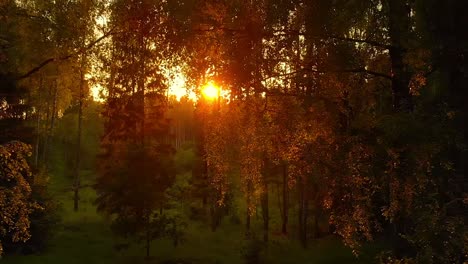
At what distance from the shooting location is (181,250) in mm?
25672

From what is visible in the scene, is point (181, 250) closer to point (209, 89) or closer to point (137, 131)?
point (137, 131)

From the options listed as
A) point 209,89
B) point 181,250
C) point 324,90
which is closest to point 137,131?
point 181,250

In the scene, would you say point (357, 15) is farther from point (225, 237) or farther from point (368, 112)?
point (225, 237)

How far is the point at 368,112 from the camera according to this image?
40.6ft

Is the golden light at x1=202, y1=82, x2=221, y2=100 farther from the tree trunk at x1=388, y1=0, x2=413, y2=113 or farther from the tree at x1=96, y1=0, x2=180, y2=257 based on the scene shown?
the tree trunk at x1=388, y1=0, x2=413, y2=113

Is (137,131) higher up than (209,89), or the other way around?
(137,131)

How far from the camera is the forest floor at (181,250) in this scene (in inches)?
898

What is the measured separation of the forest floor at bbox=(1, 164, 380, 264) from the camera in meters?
22.8

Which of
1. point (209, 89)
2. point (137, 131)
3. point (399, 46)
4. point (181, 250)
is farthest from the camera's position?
point (137, 131)

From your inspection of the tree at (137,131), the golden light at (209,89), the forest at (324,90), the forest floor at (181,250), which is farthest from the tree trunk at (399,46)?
the forest floor at (181,250)

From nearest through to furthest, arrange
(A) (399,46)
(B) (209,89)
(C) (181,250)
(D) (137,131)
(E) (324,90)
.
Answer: (A) (399,46), (E) (324,90), (B) (209,89), (C) (181,250), (D) (137,131)

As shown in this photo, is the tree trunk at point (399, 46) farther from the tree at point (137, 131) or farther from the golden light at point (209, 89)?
the tree at point (137, 131)

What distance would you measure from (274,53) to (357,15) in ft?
7.22

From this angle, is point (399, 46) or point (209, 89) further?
point (209, 89)
